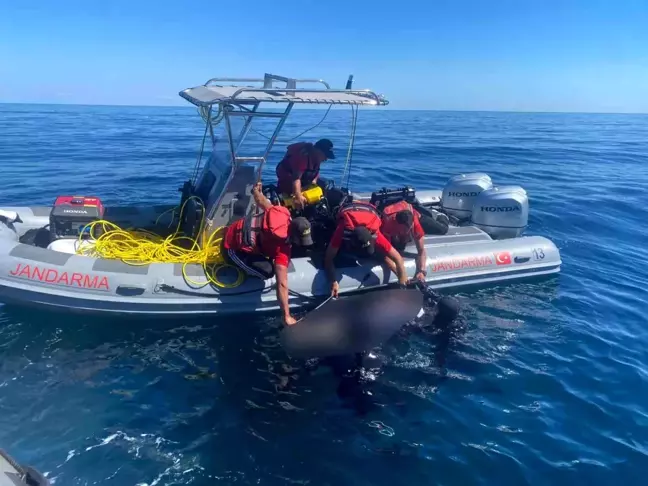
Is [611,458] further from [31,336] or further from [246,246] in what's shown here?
[31,336]

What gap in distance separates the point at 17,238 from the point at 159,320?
2251 millimetres

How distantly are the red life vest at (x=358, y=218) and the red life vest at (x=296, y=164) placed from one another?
3.31 ft

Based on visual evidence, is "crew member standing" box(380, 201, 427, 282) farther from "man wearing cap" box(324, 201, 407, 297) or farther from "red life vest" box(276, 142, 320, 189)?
"red life vest" box(276, 142, 320, 189)

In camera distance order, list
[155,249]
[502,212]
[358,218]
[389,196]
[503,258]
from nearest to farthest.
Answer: [358,218] → [155,249] → [389,196] → [503,258] → [502,212]

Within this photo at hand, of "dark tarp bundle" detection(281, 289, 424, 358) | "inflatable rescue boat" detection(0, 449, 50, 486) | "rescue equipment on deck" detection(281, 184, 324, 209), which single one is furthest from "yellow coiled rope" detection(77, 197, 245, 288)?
"inflatable rescue boat" detection(0, 449, 50, 486)

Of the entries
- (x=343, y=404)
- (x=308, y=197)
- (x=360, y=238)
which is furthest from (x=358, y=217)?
(x=343, y=404)

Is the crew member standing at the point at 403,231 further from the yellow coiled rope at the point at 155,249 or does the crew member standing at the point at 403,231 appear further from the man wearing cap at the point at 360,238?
the yellow coiled rope at the point at 155,249

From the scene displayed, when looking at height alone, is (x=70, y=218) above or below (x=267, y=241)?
below

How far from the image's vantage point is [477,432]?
4.68 meters

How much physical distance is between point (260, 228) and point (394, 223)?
66.4 inches


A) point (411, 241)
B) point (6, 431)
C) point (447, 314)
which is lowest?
point (6, 431)

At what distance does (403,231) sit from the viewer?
21.6ft

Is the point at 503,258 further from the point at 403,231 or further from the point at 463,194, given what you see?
the point at 403,231

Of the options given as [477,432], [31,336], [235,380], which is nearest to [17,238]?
[31,336]
